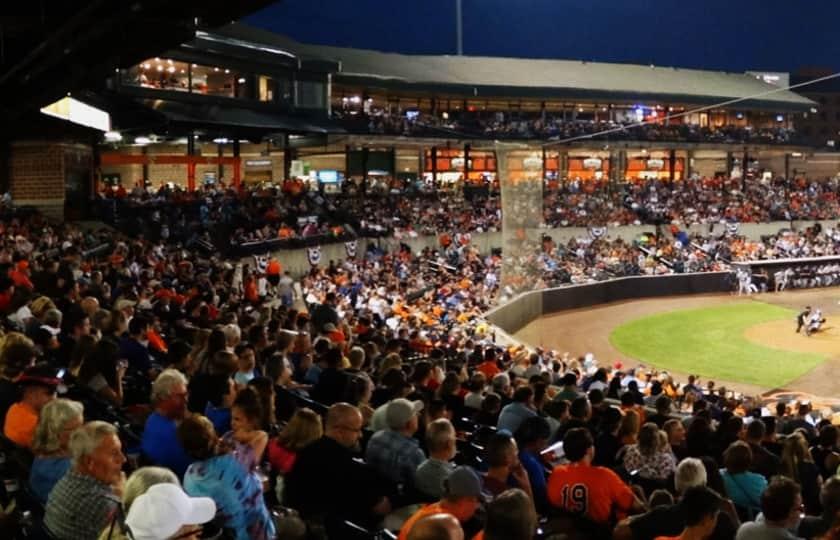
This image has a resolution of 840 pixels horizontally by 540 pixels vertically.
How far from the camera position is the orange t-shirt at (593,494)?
5695 millimetres

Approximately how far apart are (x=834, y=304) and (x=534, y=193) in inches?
895

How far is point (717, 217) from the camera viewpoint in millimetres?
50906

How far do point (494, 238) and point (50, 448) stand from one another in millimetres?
37810

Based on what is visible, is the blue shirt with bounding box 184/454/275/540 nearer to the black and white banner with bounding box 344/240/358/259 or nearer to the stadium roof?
the black and white banner with bounding box 344/240/358/259

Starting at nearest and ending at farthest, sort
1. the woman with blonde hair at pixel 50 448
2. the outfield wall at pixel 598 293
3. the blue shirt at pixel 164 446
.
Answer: the woman with blonde hair at pixel 50 448 < the blue shirt at pixel 164 446 < the outfield wall at pixel 598 293

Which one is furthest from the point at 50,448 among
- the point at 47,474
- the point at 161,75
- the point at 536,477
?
the point at 161,75

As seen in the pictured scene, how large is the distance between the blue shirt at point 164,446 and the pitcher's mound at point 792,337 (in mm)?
26562

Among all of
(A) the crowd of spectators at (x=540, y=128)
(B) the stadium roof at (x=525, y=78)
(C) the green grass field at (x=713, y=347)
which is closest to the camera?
(C) the green grass field at (x=713, y=347)

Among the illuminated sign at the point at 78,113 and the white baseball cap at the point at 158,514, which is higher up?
the illuminated sign at the point at 78,113

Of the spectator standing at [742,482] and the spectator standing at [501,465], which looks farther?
the spectator standing at [742,482]

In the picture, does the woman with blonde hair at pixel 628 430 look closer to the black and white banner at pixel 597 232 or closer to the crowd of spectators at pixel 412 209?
the crowd of spectators at pixel 412 209

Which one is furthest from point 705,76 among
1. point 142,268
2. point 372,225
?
point 142,268

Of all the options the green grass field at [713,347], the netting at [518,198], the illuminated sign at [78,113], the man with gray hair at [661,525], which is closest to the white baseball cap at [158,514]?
the man with gray hair at [661,525]

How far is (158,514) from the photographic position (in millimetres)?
3777
